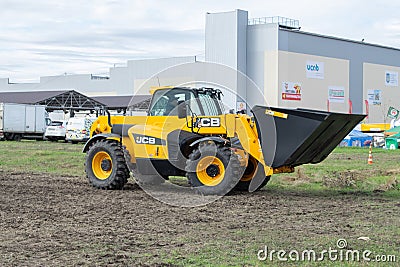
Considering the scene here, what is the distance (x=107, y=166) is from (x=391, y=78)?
66100 millimetres

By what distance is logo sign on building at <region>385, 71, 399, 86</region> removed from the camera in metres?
77.1

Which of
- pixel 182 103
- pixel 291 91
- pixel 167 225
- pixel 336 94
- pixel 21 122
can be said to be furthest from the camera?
pixel 336 94

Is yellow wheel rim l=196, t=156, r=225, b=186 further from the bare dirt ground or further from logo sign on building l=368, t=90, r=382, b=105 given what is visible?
logo sign on building l=368, t=90, r=382, b=105

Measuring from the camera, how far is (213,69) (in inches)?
789

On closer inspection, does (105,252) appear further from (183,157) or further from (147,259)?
(183,157)

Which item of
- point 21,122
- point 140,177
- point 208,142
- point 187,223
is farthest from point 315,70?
point 187,223

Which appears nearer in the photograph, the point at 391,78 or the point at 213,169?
the point at 213,169

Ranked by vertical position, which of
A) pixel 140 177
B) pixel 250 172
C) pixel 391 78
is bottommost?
pixel 140 177

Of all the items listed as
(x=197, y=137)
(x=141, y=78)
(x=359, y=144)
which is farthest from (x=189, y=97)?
(x=141, y=78)

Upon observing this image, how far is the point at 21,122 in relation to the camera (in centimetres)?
4731

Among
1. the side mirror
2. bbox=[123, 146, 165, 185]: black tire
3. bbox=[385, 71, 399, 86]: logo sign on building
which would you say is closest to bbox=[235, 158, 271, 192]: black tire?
the side mirror

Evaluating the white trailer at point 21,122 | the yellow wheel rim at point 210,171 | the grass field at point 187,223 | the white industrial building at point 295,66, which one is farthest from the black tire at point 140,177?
the white industrial building at point 295,66

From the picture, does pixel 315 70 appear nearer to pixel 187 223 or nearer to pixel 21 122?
pixel 21 122

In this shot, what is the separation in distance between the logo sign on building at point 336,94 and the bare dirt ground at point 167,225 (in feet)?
179
